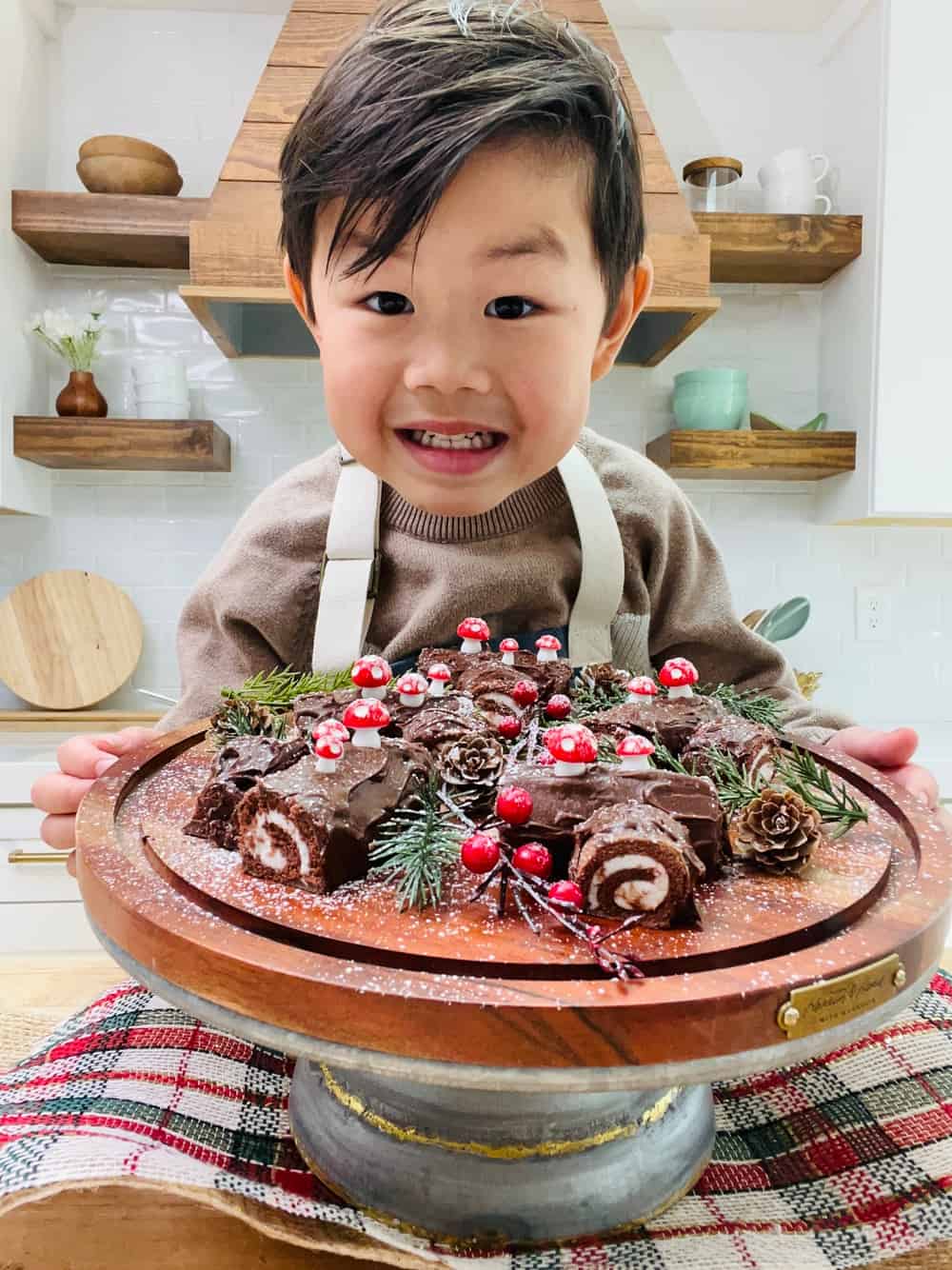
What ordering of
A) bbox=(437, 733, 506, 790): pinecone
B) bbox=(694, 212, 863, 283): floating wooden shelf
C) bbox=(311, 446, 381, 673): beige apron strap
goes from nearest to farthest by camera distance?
1. bbox=(437, 733, 506, 790): pinecone
2. bbox=(311, 446, 381, 673): beige apron strap
3. bbox=(694, 212, 863, 283): floating wooden shelf

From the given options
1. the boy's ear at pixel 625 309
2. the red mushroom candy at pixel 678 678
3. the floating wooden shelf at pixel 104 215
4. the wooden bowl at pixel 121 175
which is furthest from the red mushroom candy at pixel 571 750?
the wooden bowl at pixel 121 175

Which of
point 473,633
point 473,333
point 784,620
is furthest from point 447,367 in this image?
point 784,620

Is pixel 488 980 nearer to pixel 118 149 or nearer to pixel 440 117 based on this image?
pixel 440 117

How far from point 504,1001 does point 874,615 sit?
92.8 inches

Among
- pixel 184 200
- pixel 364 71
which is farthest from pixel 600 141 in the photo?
pixel 184 200

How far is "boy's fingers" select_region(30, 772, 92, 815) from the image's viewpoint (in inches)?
31.2

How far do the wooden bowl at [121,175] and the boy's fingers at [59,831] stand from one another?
1.76 metres

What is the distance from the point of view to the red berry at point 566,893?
0.48 m

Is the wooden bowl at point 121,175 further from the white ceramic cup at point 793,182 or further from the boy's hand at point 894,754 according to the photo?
the boy's hand at point 894,754

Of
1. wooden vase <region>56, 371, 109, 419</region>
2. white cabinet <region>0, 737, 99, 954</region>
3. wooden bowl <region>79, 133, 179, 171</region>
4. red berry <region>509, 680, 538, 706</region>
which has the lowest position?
white cabinet <region>0, 737, 99, 954</region>

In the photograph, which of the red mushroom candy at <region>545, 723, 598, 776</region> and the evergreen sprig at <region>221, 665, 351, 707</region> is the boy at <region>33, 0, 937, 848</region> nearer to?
the evergreen sprig at <region>221, 665, 351, 707</region>

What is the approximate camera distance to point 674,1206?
58 centimetres

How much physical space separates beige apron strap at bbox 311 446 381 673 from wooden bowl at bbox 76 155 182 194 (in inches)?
55.2

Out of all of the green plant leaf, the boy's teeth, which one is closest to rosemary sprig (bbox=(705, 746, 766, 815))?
the boy's teeth
